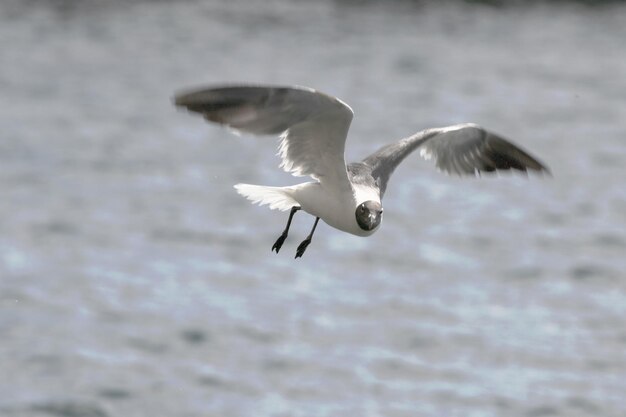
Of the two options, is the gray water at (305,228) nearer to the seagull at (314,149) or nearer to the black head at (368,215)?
the seagull at (314,149)

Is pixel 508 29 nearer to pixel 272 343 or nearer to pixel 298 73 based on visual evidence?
pixel 298 73

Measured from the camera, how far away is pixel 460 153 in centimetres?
1199

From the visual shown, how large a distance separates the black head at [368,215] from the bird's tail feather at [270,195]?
784mm

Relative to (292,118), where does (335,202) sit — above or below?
below

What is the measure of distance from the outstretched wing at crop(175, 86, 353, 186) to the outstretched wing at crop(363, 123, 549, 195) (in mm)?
836

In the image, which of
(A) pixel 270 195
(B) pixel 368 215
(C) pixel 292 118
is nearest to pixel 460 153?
(A) pixel 270 195

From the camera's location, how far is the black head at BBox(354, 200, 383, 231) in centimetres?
945

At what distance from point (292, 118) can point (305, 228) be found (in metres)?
22.8

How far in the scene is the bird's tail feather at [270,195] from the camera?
1016 centimetres

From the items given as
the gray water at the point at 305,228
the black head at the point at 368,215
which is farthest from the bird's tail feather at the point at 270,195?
the gray water at the point at 305,228

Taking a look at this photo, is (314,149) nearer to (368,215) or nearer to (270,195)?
(270,195)

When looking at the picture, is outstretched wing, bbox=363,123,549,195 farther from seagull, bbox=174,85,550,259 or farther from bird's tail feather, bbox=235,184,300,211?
bird's tail feather, bbox=235,184,300,211

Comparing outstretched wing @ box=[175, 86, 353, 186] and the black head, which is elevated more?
outstretched wing @ box=[175, 86, 353, 186]

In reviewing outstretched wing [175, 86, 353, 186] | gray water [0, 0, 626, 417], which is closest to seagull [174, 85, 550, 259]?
outstretched wing [175, 86, 353, 186]
